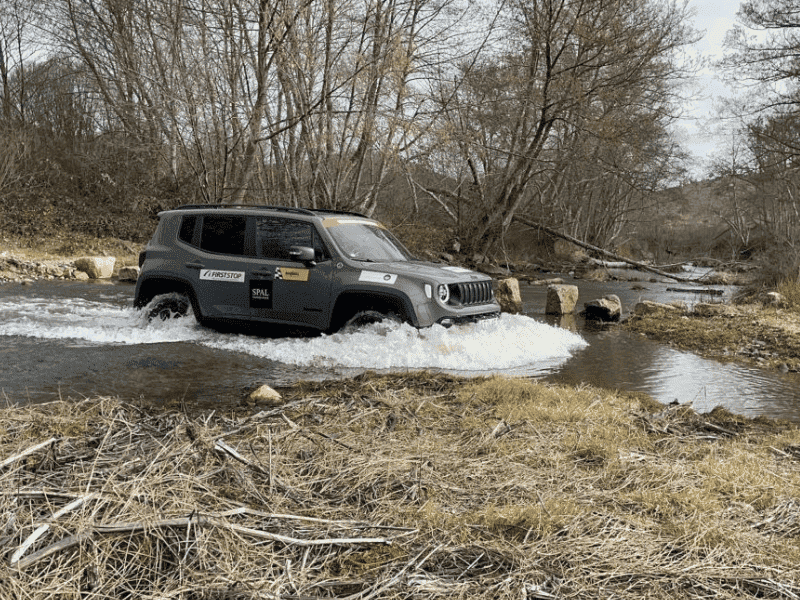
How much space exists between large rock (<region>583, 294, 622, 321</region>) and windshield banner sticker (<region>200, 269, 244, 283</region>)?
321 inches

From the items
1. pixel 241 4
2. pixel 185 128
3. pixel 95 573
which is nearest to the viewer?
pixel 95 573

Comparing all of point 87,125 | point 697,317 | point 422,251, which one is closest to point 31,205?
point 87,125

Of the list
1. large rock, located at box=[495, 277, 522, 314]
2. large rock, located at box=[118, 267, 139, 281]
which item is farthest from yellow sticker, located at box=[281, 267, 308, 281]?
large rock, located at box=[118, 267, 139, 281]

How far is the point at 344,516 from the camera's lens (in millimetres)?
3621

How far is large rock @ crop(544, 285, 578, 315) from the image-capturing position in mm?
15438

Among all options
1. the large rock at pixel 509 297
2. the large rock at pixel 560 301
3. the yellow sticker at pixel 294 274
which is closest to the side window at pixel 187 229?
the yellow sticker at pixel 294 274

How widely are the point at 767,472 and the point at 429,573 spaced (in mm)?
2702

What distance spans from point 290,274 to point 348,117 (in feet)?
36.8

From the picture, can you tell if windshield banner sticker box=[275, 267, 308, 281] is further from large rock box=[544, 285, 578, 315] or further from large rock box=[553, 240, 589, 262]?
large rock box=[553, 240, 589, 262]

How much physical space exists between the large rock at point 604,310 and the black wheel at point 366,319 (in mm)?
7340

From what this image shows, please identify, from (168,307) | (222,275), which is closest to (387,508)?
(222,275)

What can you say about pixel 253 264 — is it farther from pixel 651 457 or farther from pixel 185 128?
pixel 185 128

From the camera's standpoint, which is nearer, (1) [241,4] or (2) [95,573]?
(2) [95,573]

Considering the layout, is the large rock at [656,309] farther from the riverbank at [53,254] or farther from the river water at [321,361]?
the riverbank at [53,254]
